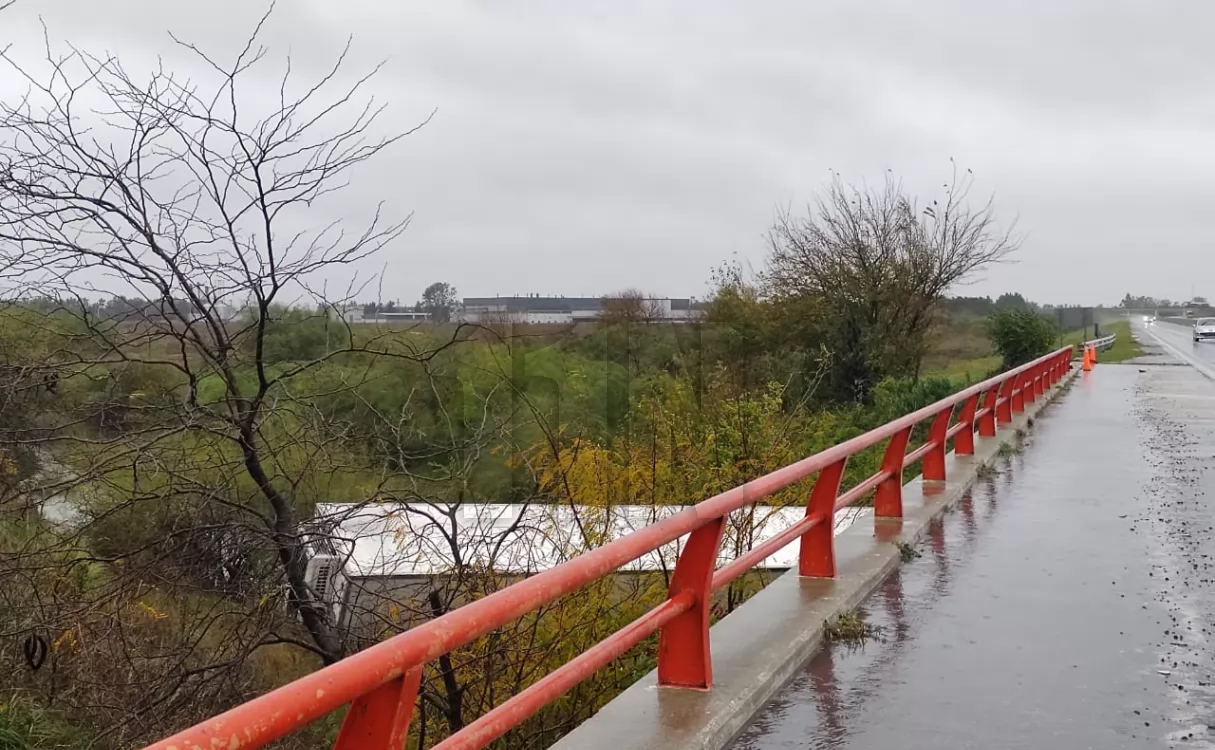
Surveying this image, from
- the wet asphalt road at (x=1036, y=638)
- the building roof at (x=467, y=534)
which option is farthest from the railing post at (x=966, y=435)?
the building roof at (x=467, y=534)

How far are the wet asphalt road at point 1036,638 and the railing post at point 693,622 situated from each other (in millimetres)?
384

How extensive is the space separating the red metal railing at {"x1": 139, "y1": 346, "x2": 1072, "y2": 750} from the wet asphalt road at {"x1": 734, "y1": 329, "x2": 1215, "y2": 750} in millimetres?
562

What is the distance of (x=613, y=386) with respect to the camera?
32625 millimetres

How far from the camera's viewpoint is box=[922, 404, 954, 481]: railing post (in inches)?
478

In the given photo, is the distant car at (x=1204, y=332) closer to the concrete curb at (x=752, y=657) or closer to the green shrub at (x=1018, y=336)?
the green shrub at (x=1018, y=336)

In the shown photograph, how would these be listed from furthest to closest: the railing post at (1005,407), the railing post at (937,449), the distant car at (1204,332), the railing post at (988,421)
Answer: the distant car at (1204,332) < the railing post at (1005,407) < the railing post at (988,421) < the railing post at (937,449)

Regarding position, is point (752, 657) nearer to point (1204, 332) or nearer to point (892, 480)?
point (892, 480)

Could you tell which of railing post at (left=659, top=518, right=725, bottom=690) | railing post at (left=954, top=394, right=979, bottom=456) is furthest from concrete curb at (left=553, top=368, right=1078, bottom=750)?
railing post at (left=954, top=394, right=979, bottom=456)

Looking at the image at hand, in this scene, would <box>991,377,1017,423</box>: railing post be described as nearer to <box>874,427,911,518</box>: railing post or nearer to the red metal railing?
<box>874,427,911,518</box>: railing post

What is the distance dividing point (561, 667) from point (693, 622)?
1.12m

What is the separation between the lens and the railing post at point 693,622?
205 inches

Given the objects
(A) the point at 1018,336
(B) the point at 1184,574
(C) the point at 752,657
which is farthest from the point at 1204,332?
(C) the point at 752,657

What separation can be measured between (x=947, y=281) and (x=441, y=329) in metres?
35.4

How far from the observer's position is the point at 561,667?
4.33 metres
